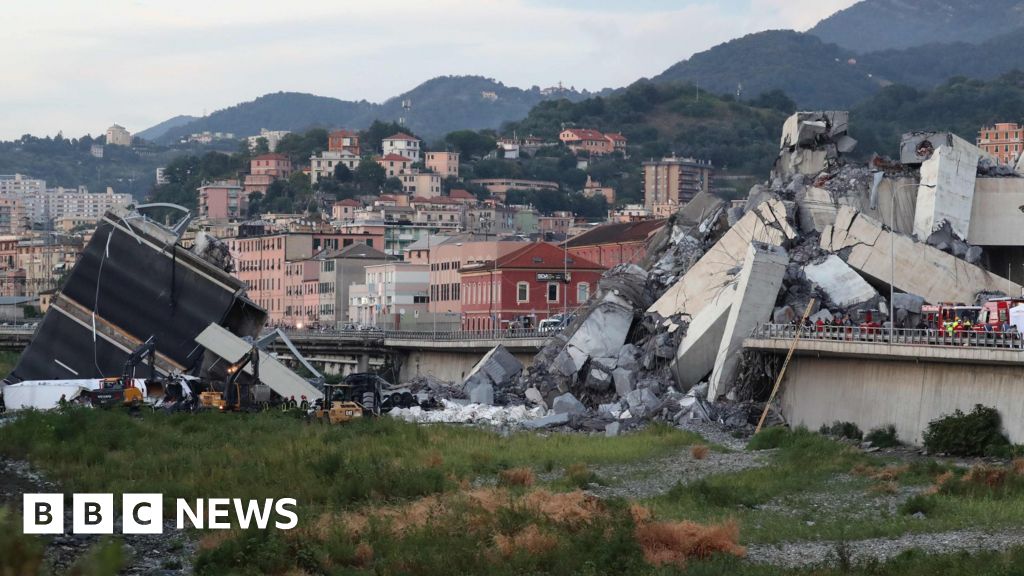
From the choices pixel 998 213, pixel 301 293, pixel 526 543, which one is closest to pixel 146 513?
pixel 526 543

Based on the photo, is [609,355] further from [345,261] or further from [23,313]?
[23,313]

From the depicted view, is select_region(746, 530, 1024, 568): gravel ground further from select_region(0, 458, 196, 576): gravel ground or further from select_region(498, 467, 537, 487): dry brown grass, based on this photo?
select_region(0, 458, 196, 576): gravel ground

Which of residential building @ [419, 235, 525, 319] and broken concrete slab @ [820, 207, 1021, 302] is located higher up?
broken concrete slab @ [820, 207, 1021, 302]

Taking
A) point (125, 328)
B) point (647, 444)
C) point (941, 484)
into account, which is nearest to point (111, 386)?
point (125, 328)

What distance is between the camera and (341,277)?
13875cm

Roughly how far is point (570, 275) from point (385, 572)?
7079cm

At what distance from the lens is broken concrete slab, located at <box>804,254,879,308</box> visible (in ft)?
194

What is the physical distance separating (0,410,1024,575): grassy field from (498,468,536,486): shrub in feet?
0.20

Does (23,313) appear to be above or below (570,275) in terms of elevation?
below

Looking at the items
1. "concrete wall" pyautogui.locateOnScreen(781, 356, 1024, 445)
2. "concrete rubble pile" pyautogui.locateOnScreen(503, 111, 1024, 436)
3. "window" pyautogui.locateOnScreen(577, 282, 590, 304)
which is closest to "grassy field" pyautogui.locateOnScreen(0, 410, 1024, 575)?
"concrete wall" pyautogui.locateOnScreen(781, 356, 1024, 445)

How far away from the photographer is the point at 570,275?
329ft

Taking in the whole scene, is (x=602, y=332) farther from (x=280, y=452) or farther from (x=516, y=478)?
(x=516, y=478)

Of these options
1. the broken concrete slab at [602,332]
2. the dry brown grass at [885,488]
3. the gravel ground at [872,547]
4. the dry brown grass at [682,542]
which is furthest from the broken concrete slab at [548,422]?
the dry brown grass at [682,542]

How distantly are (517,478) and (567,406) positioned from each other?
19732 mm
